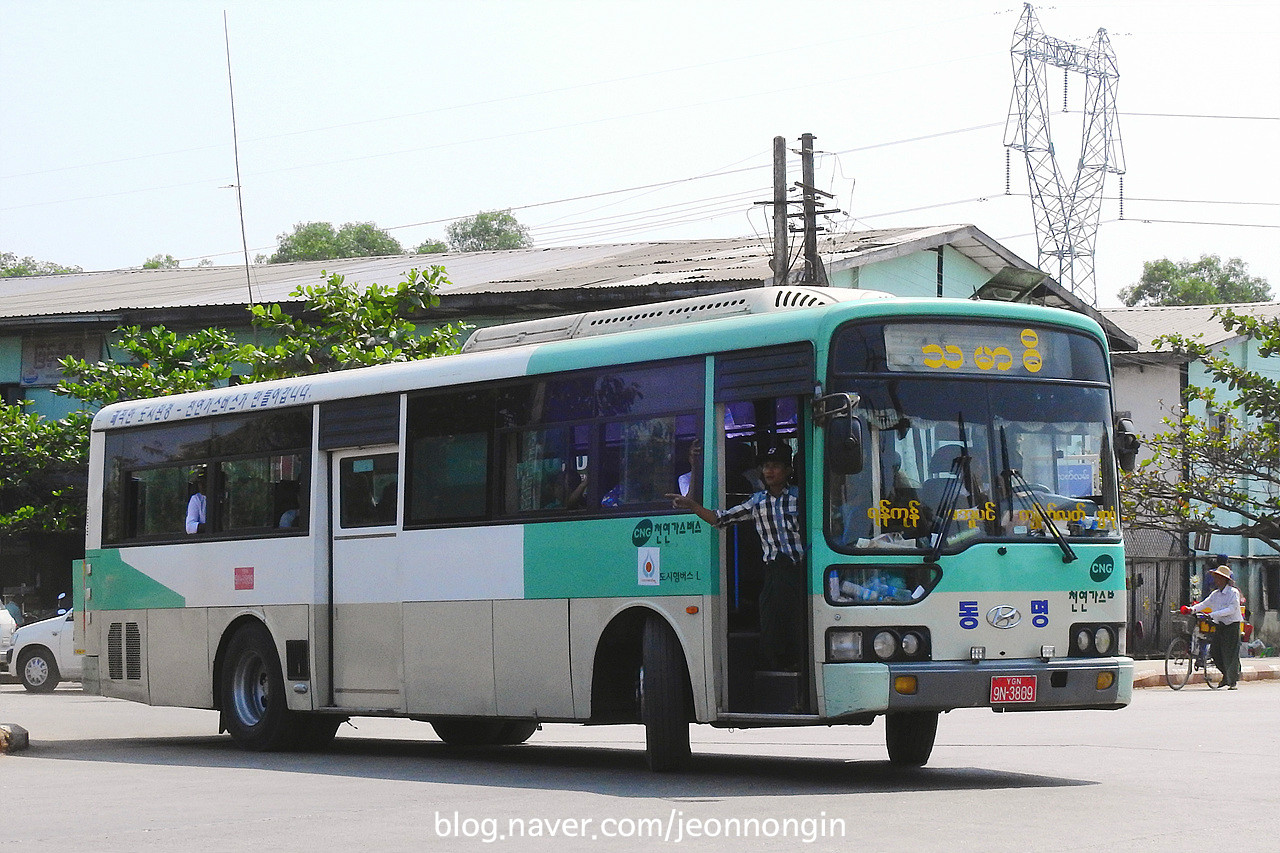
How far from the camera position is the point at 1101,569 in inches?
452

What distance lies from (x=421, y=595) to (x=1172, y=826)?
21.9 ft

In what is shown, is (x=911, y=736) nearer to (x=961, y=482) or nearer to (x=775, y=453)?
(x=961, y=482)

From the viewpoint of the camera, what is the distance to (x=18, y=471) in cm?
3247

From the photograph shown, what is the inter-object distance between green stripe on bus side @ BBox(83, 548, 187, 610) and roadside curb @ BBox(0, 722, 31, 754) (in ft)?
5.52

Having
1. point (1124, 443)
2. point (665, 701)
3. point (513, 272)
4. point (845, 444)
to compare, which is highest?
point (513, 272)

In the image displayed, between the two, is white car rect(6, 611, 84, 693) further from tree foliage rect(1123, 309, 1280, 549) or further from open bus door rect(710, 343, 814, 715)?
open bus door rect(710, 343, 814, 715)

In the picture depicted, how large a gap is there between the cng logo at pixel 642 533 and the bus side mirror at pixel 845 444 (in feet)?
5.43

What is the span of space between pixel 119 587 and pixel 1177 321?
3567 cm

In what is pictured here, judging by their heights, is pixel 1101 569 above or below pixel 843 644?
above

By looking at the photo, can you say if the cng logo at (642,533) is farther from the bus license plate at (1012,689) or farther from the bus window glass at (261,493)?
the bus window glass at (261,493)

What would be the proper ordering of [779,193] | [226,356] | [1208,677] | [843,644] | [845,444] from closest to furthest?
[845,444] → [843,644] → [1208,677] → [779,193] → [226,356]

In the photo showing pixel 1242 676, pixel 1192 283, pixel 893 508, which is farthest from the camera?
pixel 1192 283

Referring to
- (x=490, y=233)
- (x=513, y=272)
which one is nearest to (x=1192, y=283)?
(x=490, y=233)

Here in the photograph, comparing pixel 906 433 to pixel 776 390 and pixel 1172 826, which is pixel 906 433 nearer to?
pixel 776 390
